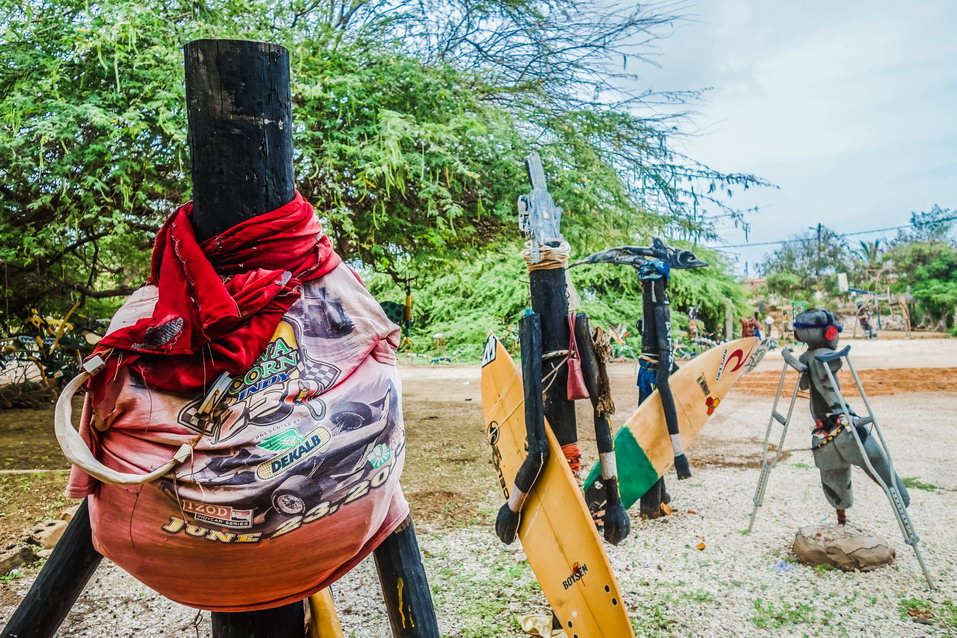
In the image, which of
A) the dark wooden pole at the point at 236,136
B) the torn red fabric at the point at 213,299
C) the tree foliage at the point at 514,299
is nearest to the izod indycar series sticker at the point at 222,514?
the torn red fabric at the point at 213,299

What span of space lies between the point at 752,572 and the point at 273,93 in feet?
12.5

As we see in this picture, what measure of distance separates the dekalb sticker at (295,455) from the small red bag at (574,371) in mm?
1718

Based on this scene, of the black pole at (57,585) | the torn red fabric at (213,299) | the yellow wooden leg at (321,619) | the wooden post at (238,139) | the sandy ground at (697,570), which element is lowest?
the sandy ground at (697,570)

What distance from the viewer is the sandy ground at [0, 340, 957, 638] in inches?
131

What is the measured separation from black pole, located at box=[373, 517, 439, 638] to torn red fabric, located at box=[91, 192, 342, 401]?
0.62 metres

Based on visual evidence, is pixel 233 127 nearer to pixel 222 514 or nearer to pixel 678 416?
pixel 222 514

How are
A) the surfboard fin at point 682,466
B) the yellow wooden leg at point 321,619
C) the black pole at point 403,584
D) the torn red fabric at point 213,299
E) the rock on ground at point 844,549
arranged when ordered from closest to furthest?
the torn red fabric at point 213,299 → the black pole at point 403,584 → the yellow wooden leg at point 321,619 → the rock on ground at point 844,549 → the surfboard fin at point 682,466

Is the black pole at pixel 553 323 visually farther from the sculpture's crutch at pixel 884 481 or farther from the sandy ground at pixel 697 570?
the sculpture's crutch at pixel 884 481

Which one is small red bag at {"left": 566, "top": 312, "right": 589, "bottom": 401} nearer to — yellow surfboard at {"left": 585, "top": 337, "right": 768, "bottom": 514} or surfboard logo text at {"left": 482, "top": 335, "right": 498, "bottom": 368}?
surfboard logo text at {"left": 482, "top": 335, "right": 498, "bottom": 368}

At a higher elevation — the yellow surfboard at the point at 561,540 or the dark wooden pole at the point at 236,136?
the dark wooden pole at the point at 236,136

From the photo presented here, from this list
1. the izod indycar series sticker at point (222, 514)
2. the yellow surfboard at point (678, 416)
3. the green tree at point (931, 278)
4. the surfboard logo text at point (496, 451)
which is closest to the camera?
the izod indycar series sticker at point (222, 514)

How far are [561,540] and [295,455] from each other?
68.2 inches

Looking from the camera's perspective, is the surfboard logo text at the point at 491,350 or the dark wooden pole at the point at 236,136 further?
the surfboard logo text at the point at 491,350

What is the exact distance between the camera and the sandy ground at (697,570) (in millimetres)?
3330
